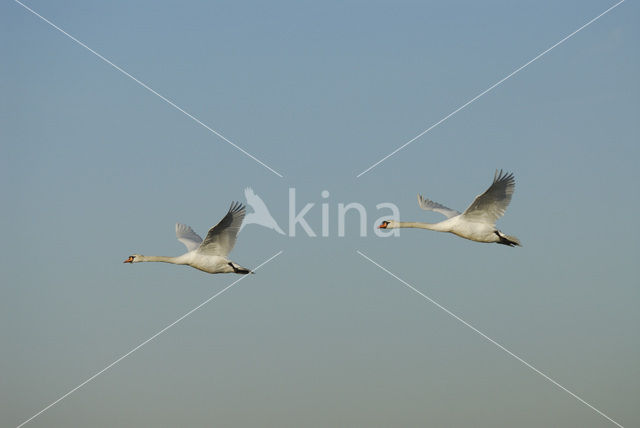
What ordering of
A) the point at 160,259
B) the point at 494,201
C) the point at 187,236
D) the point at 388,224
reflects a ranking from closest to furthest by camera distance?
the point at 494,201 < the point at 160,259 < the point at 388,224 < the point at 187,236

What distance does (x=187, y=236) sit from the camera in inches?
2066

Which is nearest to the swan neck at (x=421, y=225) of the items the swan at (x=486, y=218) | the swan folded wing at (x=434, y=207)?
the swan at (x=486, y=218)

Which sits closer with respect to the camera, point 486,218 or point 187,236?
point 486,218

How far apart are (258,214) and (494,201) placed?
9.71 meters

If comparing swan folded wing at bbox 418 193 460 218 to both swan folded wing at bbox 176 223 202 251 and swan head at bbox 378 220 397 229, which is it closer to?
swan head at bbox 378 220 397 229

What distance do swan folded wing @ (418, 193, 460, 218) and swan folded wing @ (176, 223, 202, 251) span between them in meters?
9.81

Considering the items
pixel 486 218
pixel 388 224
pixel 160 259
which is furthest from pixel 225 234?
pixel 486 218

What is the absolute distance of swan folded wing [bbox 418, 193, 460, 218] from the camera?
50500 millimetres

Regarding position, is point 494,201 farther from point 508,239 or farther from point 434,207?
point 434,207

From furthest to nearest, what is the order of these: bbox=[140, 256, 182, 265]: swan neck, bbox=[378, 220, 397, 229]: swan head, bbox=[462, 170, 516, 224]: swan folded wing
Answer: bbox=[378, 220, 397, 229]: swan head < bbox=[140, 256, 182, 265]: swan neck < bbox=[462, 170, 516, 224]: swan folded wing

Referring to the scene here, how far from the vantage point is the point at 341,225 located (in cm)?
4862

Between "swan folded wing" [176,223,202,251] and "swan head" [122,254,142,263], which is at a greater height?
"swan folded wing" [176,223,202,251]

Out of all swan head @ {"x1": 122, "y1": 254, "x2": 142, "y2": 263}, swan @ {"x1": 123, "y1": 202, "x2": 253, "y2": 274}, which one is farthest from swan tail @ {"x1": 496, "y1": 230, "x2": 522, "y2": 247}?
swan head @ {"x1": 122, "y1": 254, "x2": 142, "y2": 263}

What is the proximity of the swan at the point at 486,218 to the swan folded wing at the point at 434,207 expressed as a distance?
2.28m
